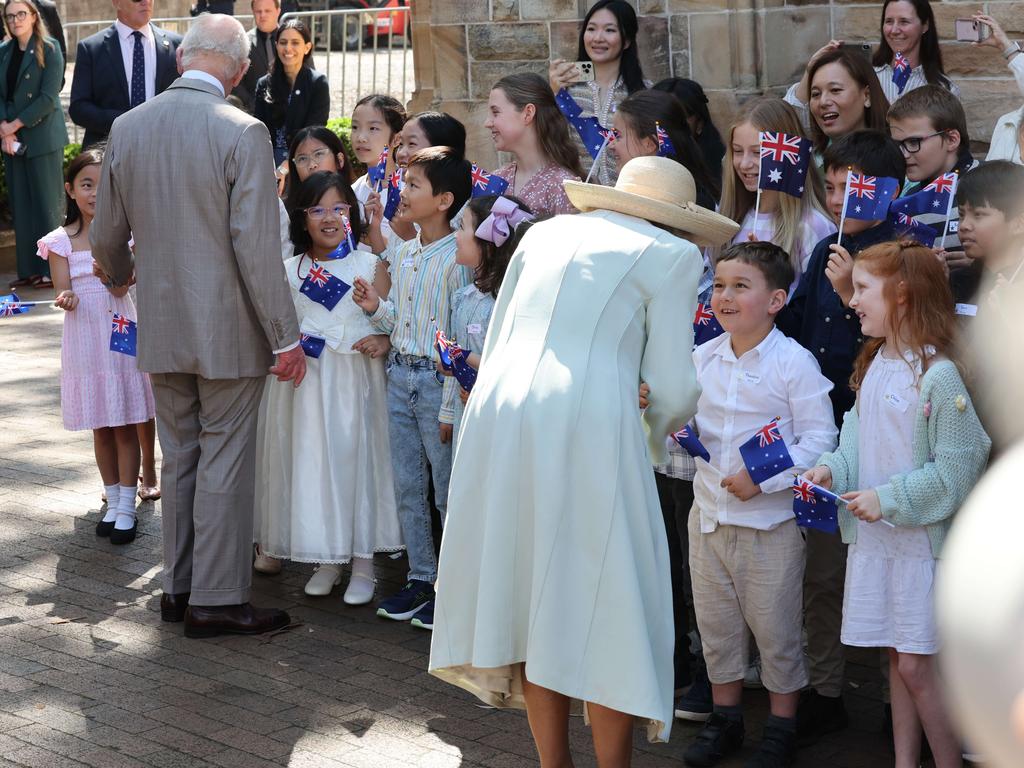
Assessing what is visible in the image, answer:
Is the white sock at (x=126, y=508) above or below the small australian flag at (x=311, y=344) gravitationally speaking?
below

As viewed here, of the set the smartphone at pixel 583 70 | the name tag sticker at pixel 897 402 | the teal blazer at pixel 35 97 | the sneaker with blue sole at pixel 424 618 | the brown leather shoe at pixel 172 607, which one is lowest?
the sneaker with blue sole at pixel 424 618

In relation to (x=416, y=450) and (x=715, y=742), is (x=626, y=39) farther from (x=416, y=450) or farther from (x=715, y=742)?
(x=715, y=742)

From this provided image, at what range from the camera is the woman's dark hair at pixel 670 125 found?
18.7 feet

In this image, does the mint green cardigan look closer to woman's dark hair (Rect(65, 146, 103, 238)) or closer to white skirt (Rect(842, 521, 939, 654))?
white skirt (Rect(842, 521, 939, 654))

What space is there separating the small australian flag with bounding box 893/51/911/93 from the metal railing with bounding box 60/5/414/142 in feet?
37.7

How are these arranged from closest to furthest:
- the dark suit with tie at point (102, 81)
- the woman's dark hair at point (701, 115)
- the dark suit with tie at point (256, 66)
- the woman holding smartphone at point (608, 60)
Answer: the woman's dark hair at point (701, 115) < the woman holding smartphone at point (608, 60) < the dark suit with tie at point (102, 81) < the dark suit with tie at point (256, 66)

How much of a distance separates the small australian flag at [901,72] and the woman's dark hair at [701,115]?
866 mm

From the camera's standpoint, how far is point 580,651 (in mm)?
3889

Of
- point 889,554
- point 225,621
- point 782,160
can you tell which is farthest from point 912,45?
point 225,621

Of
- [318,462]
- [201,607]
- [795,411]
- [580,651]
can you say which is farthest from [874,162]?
[201,607]

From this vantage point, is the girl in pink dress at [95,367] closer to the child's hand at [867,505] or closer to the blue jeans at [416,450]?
the blue jeans at [416,450]

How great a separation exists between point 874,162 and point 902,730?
188cm

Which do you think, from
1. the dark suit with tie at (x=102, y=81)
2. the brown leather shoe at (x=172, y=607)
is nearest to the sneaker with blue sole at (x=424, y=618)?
the brown leather shoe at (x=172, y=607)

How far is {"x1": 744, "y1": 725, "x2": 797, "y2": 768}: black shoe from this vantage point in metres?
4.51
